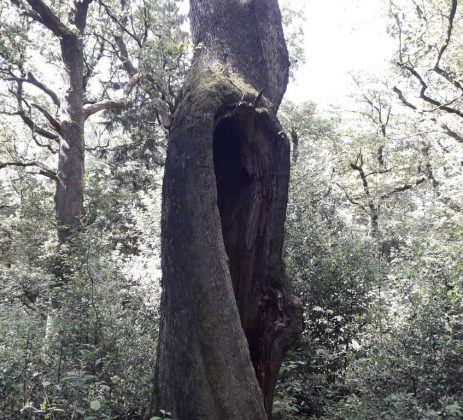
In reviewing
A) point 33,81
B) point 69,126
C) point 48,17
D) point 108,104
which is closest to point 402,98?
point 108,104

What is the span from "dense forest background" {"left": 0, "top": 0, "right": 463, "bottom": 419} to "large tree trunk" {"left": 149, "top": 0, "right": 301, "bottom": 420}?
0.78 metres

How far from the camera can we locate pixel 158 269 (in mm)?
9117

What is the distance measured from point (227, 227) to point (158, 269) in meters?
5.21

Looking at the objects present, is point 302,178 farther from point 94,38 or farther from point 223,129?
point 94,38

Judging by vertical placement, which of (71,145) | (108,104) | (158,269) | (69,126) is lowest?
(158,269)

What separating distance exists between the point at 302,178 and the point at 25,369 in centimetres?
746

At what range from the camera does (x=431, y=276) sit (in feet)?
18.4

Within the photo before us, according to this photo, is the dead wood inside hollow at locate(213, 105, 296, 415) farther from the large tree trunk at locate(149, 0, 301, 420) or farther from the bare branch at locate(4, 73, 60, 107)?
the bare branch at locate(4, 73, 60, 107)

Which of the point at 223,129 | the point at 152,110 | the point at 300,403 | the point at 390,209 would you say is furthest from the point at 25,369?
the point at 390,209

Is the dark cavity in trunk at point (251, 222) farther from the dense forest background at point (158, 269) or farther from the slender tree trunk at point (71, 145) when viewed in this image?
the slender tree trunk at point (71, 145)

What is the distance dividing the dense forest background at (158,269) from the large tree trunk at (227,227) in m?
0.78

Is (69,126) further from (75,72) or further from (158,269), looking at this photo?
(158,269)

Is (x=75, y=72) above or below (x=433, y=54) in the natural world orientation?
below

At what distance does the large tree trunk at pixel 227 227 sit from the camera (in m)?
3.35
